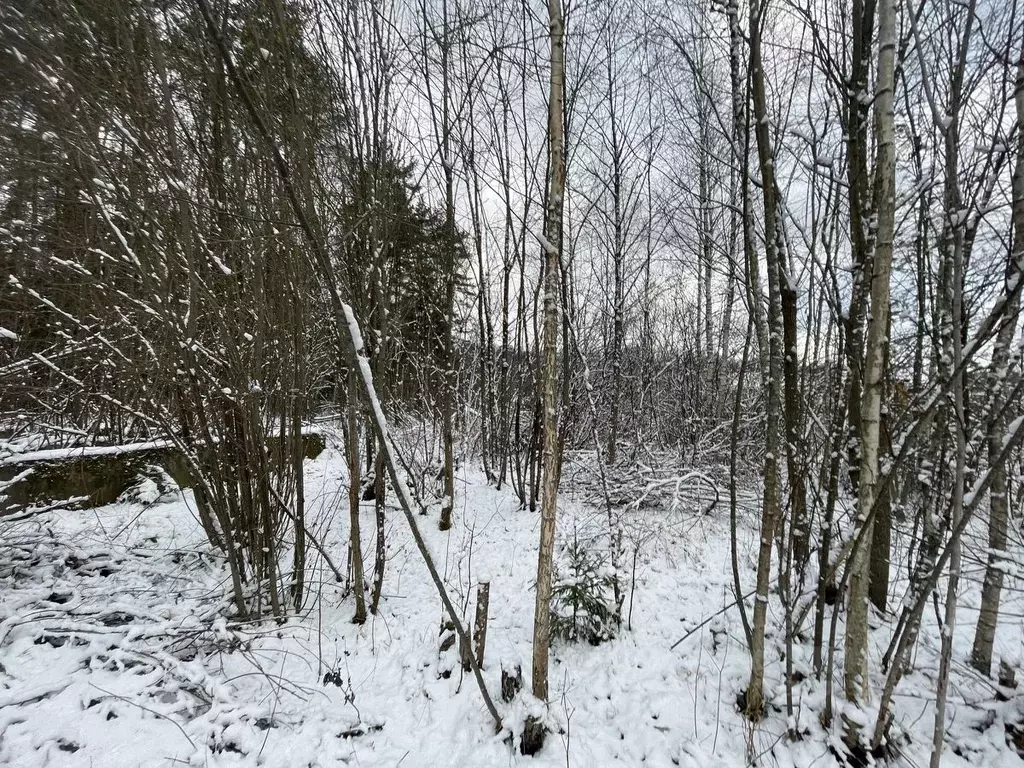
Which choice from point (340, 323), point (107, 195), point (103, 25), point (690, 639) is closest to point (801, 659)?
point (690, 639)

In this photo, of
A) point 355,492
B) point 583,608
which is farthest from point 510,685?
point 355,492

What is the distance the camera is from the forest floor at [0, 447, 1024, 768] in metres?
2.26

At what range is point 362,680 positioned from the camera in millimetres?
2922

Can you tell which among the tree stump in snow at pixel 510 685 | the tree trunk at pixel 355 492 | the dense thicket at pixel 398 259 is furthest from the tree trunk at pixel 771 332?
the tree trunk at pixel 355 492

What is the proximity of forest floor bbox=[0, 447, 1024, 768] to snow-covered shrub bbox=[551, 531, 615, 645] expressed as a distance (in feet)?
0.34

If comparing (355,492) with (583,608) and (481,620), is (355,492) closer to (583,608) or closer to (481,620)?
(481,620)

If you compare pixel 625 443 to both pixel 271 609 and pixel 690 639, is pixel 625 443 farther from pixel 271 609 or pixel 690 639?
pixel 271 609

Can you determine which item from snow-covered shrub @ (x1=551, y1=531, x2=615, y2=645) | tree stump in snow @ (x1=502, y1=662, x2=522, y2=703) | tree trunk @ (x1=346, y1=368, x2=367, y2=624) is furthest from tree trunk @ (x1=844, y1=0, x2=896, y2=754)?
tree trunk @ (x1=346, y1=368, x2=367, y2=624)

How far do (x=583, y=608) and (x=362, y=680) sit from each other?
1.69 metres

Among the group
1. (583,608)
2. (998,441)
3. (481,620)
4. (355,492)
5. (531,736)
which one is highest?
(998,441)

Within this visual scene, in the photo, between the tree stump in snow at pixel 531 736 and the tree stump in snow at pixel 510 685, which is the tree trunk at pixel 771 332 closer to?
the tree stump in snow at pixel 531 736

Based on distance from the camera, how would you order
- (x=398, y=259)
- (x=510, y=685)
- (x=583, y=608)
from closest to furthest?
(x=510, y=685) < (x=583, y=608) < (x=398, y=259)

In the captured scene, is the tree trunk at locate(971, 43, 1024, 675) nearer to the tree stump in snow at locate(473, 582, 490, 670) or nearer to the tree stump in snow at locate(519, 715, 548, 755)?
the tree stump in snow at locate(519, 715, 548, 755)

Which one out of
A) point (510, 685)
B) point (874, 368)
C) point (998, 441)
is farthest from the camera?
point (510, 685)
